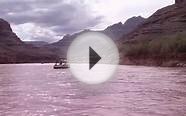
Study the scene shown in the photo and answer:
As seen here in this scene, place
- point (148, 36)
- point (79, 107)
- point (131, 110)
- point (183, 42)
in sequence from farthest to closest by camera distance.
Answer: point (148, 36) < point (183, 42) < point (79, 107) < point (131, 110)

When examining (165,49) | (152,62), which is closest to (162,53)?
(165,49)

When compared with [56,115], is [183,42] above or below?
above

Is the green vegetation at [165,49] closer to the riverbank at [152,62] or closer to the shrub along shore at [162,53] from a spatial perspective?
the shrub along shore at [162,53]

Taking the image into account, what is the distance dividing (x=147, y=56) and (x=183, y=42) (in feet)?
70.9

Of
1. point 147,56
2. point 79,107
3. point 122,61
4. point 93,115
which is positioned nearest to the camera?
point 93,115

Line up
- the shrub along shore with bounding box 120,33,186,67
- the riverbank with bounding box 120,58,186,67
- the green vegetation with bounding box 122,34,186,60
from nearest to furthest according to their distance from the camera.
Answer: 1. the riverbank with bounding box 120,58,186,67
2. the shrub along shore with bounding box 120,33,186,67
3. the green vegetation with bounding box 122,34,186,60

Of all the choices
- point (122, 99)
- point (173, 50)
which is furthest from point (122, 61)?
point (122, 99)

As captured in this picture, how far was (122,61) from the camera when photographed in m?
169

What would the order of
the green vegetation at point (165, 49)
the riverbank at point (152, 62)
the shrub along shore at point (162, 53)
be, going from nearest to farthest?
the riverbank at point (152, 62)
the shrub along shore at point (162, 53)
the green vegetation at point (165, 49)

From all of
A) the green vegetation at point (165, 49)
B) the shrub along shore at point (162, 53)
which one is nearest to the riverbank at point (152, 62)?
the shrub along shore at point (162, 53)

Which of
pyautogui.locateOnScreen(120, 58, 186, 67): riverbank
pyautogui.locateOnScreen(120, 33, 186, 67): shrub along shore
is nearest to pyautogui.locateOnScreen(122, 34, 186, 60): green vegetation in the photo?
pyautogui.locateOnScreen(120, 33, 186, 67): shrub along shore

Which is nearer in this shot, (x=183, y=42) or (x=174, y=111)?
(x=174, y=111)

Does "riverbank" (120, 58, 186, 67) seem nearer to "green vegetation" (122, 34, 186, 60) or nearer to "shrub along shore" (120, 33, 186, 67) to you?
"shrub along shore" (120, 33, 186, 67)

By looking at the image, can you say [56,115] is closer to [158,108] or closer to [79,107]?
[79,107]
